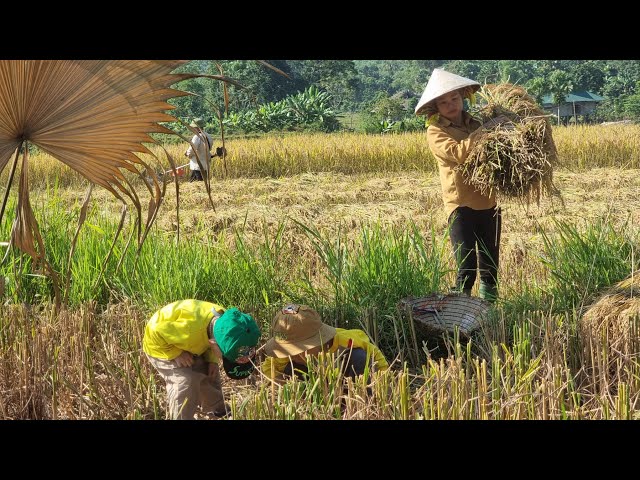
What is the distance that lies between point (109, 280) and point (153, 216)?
1.08 m

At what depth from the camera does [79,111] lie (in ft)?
9.48

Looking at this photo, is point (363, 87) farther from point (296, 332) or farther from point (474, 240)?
point (296, 332)

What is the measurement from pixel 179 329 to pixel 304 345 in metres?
0.52

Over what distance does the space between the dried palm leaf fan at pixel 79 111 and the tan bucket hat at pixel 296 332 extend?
0.94 m

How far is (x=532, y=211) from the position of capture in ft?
25.4

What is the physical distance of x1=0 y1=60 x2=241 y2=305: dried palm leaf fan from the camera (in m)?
2.73

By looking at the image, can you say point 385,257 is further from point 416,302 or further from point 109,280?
point 109,280

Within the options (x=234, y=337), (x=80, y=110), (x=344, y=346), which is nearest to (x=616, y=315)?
(x=344, y=346)

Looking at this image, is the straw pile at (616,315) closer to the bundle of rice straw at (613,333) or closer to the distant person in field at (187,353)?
the bundle of rice straw at (613,333)

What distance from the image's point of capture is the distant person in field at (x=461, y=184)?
4.06m

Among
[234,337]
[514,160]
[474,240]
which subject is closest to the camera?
[234,337]

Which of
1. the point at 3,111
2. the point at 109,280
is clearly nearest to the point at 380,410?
the point at 3,111

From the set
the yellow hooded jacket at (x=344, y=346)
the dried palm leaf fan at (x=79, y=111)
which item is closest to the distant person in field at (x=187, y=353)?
the yellow hooded jacket at (x=344, y=346)

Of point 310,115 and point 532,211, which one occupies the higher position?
point 310,115
